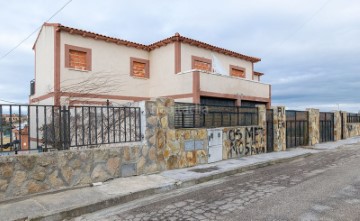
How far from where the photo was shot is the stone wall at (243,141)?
9.91 metres

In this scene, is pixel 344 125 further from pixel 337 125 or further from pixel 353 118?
pixel 353 118

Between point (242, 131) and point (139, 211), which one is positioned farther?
point (242, 131)

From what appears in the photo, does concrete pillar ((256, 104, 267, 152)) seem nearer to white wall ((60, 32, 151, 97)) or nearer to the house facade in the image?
the house facade

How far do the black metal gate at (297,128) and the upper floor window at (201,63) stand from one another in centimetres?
683

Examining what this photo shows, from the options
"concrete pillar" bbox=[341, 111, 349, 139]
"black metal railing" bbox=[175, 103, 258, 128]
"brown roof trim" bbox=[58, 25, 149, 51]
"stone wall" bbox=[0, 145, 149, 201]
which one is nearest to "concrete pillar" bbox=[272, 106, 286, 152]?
"black metal railing" bbox=[175, 103, 258, 128]

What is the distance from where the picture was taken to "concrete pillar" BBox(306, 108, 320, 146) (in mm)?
15547

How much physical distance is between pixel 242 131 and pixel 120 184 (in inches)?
241

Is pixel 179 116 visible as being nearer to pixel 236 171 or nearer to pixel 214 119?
pixel 214 119

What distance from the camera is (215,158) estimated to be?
930 cm

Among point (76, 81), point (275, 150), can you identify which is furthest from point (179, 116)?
point (76, 81)

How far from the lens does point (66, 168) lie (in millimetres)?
5797

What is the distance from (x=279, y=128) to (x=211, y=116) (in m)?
5.14

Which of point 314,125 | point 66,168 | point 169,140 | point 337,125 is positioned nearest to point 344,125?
point 337,125

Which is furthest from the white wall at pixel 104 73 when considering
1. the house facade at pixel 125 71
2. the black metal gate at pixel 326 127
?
the black metal gate at pixel 326 127
